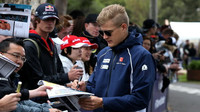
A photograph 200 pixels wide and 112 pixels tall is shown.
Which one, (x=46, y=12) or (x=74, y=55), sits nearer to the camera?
(x=46, y=12)

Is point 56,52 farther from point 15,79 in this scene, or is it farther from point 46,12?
point 15,79

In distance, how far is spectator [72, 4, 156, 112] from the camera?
3051 mm

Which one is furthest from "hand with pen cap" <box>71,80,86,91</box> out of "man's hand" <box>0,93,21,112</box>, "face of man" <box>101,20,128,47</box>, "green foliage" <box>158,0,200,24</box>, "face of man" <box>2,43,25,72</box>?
"green foliage" <box>158,0,200,24</box>

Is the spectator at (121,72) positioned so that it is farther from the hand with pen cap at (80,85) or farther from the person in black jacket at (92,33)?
the person in black jacket at (92,33)

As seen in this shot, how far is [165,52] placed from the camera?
8.19 m

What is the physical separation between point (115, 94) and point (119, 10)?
86 cm

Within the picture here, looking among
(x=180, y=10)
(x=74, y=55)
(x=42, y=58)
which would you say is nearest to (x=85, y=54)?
(x=74, y=55)

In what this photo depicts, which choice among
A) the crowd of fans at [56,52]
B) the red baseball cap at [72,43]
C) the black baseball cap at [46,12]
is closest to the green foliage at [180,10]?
the crowd of fans at [56,52]

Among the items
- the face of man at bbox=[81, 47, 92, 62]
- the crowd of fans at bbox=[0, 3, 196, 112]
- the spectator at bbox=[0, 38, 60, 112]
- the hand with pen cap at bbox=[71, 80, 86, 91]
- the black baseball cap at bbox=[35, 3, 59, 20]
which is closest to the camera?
the spectator at bbox=[0, 38, 60, 112]

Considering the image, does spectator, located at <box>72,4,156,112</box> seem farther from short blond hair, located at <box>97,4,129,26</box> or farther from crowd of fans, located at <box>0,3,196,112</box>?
crowd of fans, located at <box>0,3,196,112</box>

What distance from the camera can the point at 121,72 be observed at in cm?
313

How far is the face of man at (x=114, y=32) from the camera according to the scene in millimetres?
3215

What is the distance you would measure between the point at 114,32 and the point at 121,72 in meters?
0.42

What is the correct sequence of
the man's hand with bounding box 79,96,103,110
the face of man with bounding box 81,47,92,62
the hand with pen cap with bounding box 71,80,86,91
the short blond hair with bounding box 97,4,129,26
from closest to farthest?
the man's hand with bounding box 79,96,103,110, the short blond hair with bounding box 97,4,129,26, the hand with pen cap with bounding box 71,80,86,91, the face of man with bounding box 81,47,92,62
